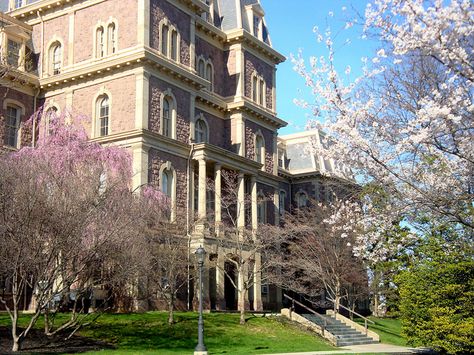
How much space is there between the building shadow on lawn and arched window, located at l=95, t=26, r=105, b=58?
1794cm

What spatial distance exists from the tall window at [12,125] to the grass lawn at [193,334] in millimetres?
11796

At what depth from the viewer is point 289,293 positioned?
47.4 meters

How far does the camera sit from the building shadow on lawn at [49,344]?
19.0m

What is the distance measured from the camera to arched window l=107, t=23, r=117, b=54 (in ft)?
115

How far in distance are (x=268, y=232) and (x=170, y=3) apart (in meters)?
13.8

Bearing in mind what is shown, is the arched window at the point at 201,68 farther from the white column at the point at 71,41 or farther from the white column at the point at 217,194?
the white column at the point at 71,41

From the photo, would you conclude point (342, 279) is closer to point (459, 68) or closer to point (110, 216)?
point (110, 216)

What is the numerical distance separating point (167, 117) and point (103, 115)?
11.2 ft

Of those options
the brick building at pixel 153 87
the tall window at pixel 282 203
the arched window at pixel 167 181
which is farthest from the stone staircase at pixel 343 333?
the tall window at pixel 282 203

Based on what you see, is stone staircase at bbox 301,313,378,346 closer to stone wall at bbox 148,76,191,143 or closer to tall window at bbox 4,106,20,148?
stone wall at bbox 148,76,191,143

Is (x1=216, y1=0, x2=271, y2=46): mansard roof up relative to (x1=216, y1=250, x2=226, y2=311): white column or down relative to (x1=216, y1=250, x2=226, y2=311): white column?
up

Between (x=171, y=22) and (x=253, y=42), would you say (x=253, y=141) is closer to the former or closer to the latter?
(x=253, y=42)

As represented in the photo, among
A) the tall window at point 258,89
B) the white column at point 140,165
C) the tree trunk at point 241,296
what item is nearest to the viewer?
the tree trunk at point 241,296

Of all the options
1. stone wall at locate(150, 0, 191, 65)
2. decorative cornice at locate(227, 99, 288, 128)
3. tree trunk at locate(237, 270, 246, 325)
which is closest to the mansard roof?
decorative cornice at locate(227, 99, 288, 128)
